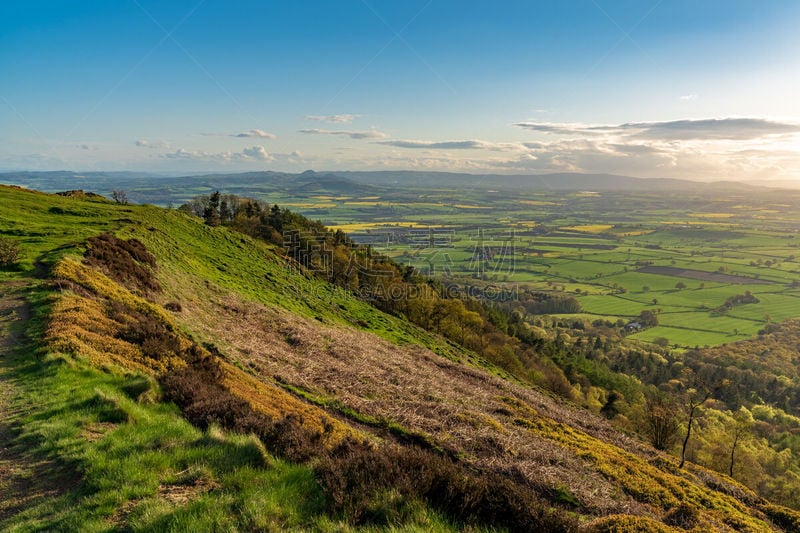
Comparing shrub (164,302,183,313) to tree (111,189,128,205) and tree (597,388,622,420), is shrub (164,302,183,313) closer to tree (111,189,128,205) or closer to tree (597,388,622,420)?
tree (111,189,128,205)

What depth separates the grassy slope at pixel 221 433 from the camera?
19.8ft

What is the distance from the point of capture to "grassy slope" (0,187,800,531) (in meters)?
6.02

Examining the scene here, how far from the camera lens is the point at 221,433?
8195mm

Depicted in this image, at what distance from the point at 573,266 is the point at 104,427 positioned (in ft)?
670

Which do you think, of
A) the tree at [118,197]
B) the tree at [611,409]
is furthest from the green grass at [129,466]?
the tree at [118,197]

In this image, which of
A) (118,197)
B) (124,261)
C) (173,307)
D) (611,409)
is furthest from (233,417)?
(118,197)

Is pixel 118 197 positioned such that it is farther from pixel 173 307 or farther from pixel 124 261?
pixel 173 307

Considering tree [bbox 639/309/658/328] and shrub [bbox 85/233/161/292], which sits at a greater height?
shrub [bbox 85/233/161/292]

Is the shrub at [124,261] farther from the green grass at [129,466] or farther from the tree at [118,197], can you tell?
the tree at [118,197]

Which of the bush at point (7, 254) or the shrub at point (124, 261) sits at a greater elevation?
the bush at point (7, 254)

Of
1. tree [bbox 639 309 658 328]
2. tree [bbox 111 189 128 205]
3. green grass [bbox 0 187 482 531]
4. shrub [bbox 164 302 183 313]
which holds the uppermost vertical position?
tree [bbox 111 189 128 205]

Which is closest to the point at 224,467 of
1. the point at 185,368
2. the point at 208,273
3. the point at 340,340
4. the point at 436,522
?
the point at 436,522

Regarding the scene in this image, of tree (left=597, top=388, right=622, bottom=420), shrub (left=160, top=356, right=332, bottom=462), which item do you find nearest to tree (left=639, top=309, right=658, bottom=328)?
tree (left=597, top=388, right=622, bottom=420)

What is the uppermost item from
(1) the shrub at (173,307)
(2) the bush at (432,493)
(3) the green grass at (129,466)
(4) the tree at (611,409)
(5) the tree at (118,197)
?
(5) the tree at (118,197)
